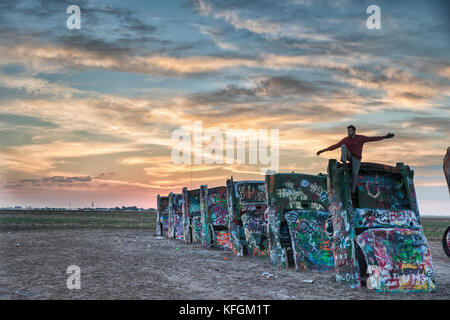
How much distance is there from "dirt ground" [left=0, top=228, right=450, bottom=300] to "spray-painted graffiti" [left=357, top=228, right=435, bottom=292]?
0.24 m

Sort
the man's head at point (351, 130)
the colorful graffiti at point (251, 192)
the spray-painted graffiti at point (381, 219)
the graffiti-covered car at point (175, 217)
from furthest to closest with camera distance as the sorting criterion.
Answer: the graffiti-covered car at point (175, 217)
the colorful graffiti at point (251, 192)
the man's head at point (351, 130)
the spray-painted graffiti at point (381, 219)

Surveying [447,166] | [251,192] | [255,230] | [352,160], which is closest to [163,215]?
[251,192]

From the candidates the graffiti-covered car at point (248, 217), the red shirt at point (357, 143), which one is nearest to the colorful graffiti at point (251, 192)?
the graffiti-covered car at point (248, 217)

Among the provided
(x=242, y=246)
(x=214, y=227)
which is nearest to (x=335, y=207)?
(x=242, y=246)

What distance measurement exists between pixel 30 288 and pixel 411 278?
7894mm

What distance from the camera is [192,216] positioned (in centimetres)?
1973

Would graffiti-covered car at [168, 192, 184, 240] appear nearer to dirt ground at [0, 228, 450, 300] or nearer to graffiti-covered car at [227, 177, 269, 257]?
graffiti-covered car at [227, 177, 269, 257]

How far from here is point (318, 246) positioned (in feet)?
35.1

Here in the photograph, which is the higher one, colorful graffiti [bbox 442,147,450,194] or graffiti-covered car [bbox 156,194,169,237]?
colorful graffiti [bbox 442,147,450,194]

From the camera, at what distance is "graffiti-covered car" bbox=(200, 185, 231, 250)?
1619 centimetres

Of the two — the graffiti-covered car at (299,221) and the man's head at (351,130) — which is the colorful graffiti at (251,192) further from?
the man's head at (351,130)

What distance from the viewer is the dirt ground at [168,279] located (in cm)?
751

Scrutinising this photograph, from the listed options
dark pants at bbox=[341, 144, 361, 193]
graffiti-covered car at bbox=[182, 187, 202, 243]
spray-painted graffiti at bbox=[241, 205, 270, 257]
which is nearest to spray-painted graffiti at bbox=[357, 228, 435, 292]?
dark pants at bbox=[341, 144, 361, 193]

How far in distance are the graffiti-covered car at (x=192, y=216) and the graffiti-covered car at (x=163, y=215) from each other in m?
4.23
